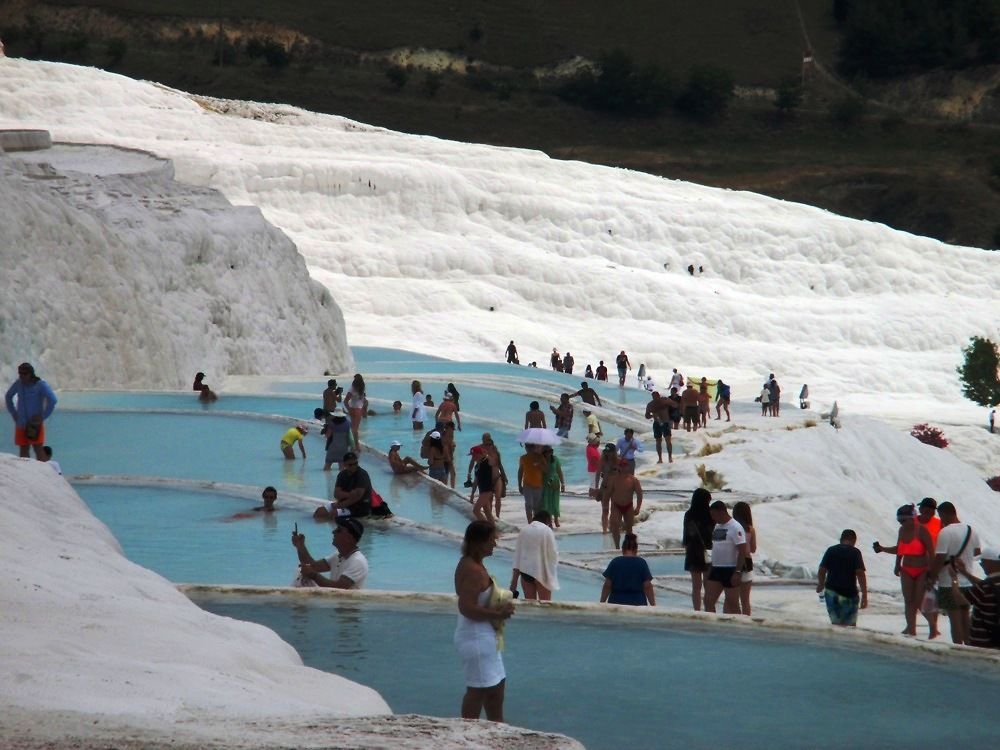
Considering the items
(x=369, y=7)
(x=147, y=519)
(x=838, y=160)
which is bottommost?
(x=147, y=519)

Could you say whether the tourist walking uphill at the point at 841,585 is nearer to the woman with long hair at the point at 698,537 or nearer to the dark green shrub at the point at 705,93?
the woman with long hair at the point at 698,537

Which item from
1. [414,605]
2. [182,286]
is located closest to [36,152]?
[182,286]

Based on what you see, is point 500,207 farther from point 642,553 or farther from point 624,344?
point 642,553

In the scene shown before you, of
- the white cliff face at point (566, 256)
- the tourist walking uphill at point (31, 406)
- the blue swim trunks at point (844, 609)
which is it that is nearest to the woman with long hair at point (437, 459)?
the tourist walking uphill at point (31, 406)

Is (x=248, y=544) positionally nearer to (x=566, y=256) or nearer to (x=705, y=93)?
(x=566, y=256)

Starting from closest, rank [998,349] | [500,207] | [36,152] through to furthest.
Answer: [36,152] → [998,349] → [500,207]

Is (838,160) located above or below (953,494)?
above

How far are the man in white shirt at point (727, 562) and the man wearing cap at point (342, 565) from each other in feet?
5.97

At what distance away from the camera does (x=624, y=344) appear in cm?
3244

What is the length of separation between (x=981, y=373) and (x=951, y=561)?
25197 mm

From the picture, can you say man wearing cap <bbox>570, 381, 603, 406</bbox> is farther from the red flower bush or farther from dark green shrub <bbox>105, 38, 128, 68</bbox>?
dark green shrub <bbox>105, 38, 128, 68</bbox>

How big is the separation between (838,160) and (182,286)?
44.3 m

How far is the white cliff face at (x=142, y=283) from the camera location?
16.8 m

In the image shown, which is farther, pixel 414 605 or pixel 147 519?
pixel 147 519
